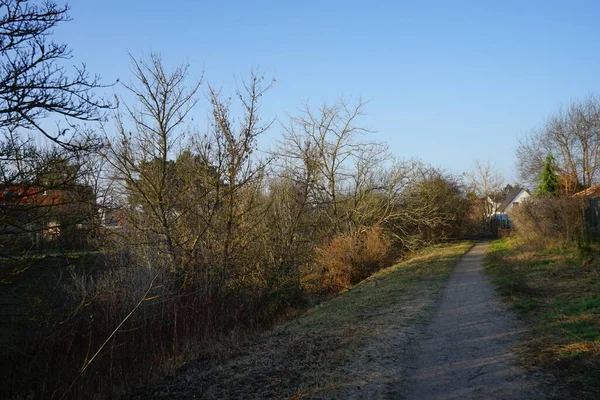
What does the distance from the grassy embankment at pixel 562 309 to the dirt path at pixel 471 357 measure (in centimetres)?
35

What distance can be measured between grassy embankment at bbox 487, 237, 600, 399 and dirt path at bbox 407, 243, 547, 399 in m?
0.35

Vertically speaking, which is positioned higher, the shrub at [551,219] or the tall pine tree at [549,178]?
the tall pine tree at [549,178]

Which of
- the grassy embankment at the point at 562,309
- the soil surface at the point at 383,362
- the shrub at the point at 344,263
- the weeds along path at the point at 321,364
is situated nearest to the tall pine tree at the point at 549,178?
the shrub at the point at 344,263

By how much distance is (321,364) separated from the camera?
21.9 feet

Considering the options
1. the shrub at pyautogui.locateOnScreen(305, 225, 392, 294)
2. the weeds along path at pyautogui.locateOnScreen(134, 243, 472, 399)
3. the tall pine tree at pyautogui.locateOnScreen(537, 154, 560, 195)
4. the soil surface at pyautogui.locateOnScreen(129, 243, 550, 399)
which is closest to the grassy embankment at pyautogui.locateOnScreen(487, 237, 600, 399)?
the soil surface at pyautogui.locateOnScreen(129, 243, 550, 399)

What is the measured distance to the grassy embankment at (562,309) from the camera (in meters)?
5.71

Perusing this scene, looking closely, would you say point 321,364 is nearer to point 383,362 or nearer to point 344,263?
point 383,362

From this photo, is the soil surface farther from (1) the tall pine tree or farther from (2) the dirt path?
(1) the tall pine tree

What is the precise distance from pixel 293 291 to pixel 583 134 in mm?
28854

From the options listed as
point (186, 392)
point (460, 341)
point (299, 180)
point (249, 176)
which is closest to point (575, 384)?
point (460, 341)

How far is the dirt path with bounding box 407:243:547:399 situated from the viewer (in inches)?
212

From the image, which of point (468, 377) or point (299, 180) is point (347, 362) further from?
point (299, 180)

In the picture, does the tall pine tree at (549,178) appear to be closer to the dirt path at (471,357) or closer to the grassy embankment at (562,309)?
the grassy embankment at (562,309)

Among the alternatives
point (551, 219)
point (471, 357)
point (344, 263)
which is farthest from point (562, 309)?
point (344, 263)
